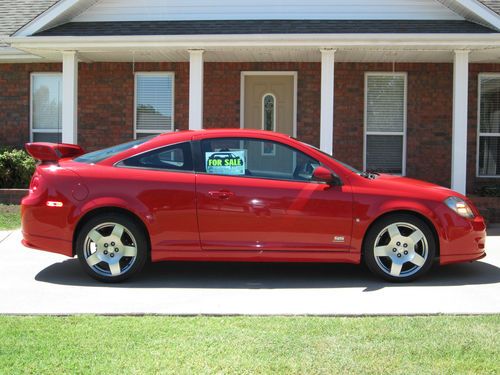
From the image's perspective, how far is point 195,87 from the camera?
10.3 meters

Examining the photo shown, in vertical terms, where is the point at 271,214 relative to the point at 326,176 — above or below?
below

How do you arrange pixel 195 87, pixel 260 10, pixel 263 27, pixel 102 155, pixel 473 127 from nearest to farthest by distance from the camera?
pixel 102 155 → pixel 195 87 → pixel 263 27 → pixel 260 10 → pixel 473 127

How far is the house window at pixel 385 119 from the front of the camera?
12.3m

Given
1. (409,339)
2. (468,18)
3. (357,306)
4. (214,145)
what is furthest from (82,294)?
(468,18)

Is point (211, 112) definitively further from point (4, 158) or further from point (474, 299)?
point (474, 299)

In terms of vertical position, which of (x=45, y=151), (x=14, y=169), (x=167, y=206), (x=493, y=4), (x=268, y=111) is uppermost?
(x=493, y=4)

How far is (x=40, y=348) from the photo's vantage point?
4.05 m

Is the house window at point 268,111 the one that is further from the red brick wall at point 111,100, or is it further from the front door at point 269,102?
the red brick wall at point 111,100

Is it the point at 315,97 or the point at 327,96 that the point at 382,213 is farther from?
the point at 315,97

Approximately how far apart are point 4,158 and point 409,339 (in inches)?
358

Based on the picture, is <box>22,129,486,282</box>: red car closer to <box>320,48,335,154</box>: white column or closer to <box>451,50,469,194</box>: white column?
<box>320,48,335,154</box>: white column

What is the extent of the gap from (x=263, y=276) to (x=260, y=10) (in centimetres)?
630

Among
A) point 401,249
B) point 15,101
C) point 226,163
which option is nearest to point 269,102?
point 15,101

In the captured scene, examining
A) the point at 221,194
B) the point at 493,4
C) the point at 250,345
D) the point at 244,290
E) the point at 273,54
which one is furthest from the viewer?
the point at 493,4
